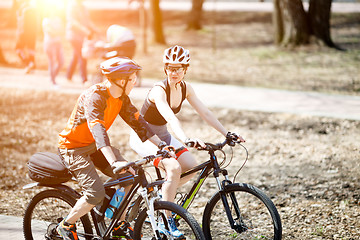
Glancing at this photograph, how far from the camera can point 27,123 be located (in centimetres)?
978

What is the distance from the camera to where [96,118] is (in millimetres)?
4141

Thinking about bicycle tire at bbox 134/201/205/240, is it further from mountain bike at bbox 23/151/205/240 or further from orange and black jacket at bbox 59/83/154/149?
orange and black jacket at bbox 59/83/154/149

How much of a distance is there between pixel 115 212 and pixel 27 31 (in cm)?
1035

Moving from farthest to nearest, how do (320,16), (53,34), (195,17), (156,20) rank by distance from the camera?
(195,17) → (156,20) → (320,16) → (53,34)

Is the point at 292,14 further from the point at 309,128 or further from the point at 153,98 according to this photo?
the point at 153,98

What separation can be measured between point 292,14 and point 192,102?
1329 centimetres

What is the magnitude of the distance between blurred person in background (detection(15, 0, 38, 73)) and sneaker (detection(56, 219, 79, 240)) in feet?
31.7

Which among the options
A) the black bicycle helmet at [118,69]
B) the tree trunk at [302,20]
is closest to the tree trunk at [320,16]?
the tree trunk at [302,20]

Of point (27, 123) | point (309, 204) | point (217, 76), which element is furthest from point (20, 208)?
point (217, 76)

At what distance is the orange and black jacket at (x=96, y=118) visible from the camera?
4.11 m

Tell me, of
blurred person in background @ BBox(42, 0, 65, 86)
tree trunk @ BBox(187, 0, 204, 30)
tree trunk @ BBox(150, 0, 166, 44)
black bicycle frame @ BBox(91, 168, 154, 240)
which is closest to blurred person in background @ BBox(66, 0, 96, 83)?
blurred person in background @ BBox(42, 0, 65, 86)

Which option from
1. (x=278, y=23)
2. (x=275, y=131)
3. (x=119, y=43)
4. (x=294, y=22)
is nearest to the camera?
(x=275, y=131)

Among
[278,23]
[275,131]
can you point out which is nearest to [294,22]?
[278,23]

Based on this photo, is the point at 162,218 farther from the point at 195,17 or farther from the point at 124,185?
the point at 195,17
